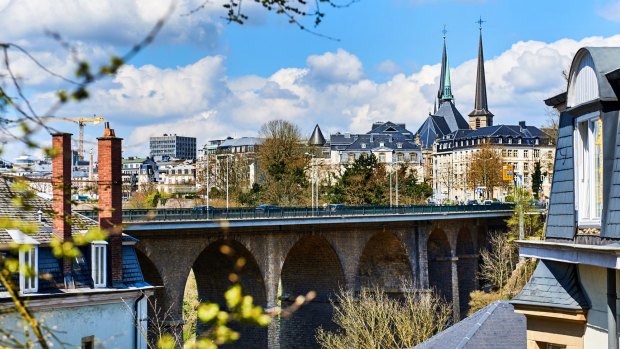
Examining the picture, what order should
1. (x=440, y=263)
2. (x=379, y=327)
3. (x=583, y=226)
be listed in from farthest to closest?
(x=440, y=263), (x=379, y=327), (x=583, y=226)

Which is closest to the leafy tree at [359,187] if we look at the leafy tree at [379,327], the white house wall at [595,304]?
the leafy tree at [379,327]

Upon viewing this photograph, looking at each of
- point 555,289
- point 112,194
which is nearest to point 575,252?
point 555,289

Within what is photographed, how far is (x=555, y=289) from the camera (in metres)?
10.9

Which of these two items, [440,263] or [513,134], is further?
[513,134]

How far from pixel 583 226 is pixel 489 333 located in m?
5.88

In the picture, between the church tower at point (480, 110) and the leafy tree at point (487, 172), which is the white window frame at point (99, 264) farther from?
the church tower at point (480, 110)

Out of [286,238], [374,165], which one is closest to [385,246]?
[286,238]

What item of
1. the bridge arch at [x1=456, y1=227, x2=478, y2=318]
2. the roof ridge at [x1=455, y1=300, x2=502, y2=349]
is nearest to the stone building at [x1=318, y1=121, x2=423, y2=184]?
the bridge arch at [x1=456, y1=227, x2=478, y2=318]

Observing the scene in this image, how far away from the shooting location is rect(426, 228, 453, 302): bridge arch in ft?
219

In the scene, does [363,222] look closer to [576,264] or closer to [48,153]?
[576,264]

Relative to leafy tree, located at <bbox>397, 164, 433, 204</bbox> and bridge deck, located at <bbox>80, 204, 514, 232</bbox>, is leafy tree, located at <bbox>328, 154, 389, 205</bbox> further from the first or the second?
bridge deck, located at <bbox>80, 204, 514, 232</bbox>

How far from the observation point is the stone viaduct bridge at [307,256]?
39531 millimetres

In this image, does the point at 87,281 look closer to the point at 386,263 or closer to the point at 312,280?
the point at 312,280

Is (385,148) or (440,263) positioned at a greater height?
(385,148)
